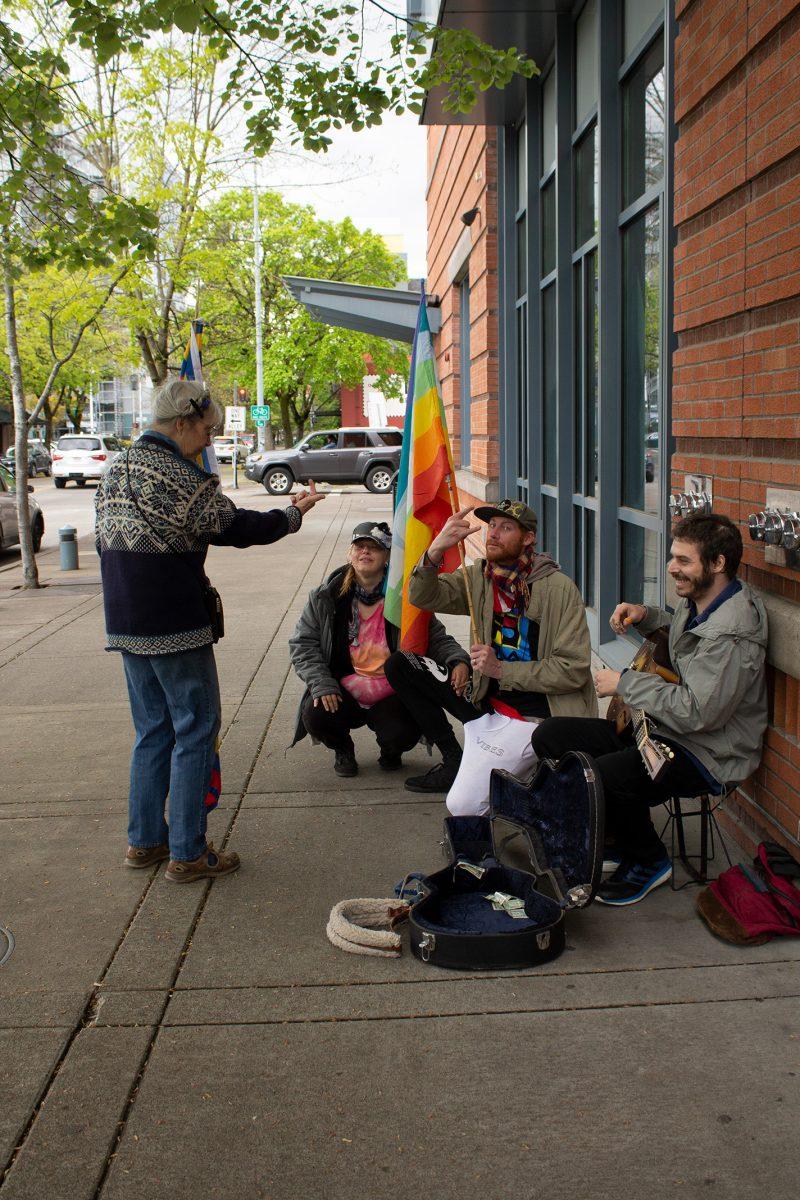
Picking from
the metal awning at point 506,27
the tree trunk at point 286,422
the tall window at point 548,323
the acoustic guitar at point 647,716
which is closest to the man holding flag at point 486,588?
the acoustic guitar at point 647,716

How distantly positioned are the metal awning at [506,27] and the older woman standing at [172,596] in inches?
184

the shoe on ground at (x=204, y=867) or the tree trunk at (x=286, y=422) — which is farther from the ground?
the tree trunk at (x=286, y=422)

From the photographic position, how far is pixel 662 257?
18.4 ft

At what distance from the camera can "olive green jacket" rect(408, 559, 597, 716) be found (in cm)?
498

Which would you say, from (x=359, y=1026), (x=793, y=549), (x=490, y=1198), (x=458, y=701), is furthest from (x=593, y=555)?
(x=490, y=1198)

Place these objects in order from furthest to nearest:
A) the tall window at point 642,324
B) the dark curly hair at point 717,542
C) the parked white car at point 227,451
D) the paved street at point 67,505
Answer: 1. the parked white car at point 227,451
2. the paved street at point 67,505
3. the tall window at point 642,324
4. the dark curly hair at point 717,542

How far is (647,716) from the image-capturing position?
13.4ft

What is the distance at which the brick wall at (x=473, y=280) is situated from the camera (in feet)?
36.3

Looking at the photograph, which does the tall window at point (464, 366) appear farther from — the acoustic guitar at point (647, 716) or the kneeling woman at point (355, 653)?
the acoustic guitar at point (647, 716)

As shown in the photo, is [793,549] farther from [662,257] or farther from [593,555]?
[593,555]

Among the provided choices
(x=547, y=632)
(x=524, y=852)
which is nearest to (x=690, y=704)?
(x=524, y=852)

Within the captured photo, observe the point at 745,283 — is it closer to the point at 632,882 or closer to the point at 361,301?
the point at 632,882

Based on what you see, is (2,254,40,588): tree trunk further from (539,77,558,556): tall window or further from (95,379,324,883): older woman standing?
(95,379,324,883): older woman standing

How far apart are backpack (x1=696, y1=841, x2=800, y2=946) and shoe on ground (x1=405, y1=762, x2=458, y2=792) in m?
1.86
